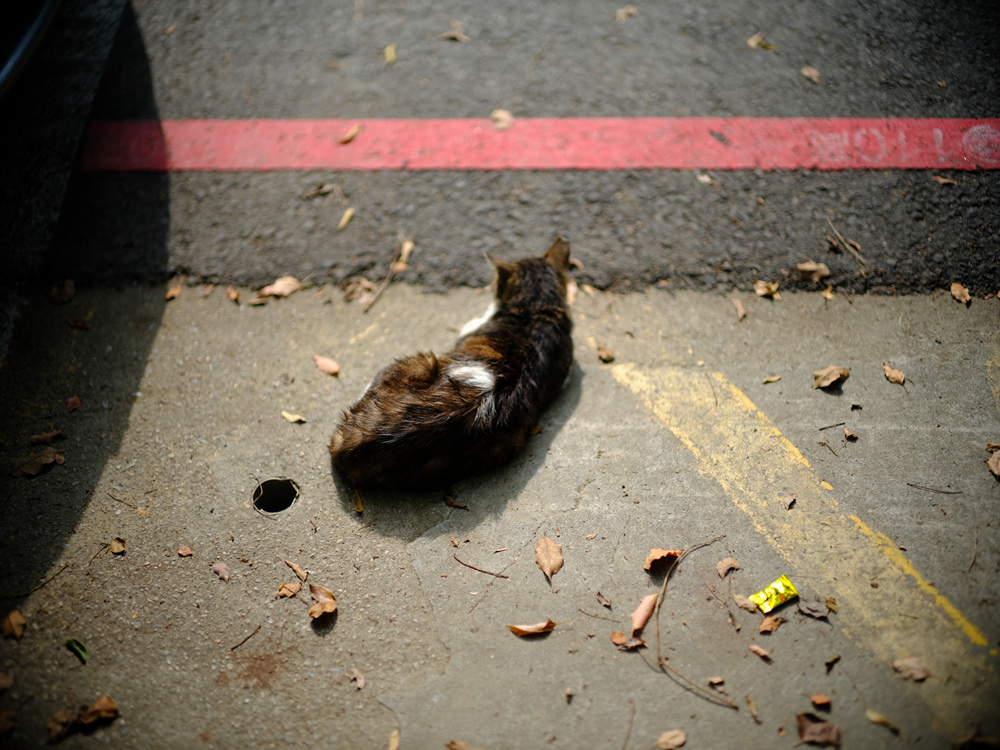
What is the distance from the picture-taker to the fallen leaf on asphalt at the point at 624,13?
5.33m

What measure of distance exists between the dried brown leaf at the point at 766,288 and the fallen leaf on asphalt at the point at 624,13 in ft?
10.1

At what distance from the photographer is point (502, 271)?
11.9 feet

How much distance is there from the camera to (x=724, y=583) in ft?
9.36

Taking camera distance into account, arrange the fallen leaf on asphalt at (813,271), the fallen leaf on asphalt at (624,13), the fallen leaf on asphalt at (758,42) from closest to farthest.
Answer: the fallen leaf on asphalt at (813,271), the fallen leaf on asphalt at (758,42), the fallen leaf on asphalt at (624,13)

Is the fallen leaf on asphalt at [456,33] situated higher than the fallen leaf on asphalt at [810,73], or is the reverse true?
the fallen leaf on asphalt at [456,33]

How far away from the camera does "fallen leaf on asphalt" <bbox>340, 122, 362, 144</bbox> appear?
4.64 meters

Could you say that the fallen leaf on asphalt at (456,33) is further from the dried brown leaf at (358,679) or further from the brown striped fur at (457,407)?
the dried brown leaf at (358,679)

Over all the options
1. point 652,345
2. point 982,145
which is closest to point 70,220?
point 652,345

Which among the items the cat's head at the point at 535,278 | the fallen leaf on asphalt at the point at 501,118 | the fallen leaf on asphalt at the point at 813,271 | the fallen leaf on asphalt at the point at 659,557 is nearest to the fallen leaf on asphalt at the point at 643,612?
the fallen leaf on asphalt at the point at 659,557

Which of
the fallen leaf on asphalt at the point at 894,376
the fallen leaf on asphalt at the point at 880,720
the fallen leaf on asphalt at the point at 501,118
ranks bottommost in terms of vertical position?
the fallen leaf on asphalt at the point at 880,720

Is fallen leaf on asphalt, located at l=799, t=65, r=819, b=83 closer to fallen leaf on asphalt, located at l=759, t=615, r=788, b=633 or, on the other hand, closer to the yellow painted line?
the yellow painted line

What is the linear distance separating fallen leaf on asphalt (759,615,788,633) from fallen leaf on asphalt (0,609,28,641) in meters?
3.55

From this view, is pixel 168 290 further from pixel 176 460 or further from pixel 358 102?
pixel 358 102

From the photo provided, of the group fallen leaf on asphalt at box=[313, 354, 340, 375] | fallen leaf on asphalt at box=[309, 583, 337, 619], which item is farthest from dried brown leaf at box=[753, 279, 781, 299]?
fallen leaf on asphalt at box=[309, 583, 337, 619]
